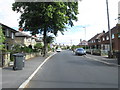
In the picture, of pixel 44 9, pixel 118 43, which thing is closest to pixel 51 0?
pixel 44 9

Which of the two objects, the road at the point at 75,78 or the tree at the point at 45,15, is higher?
the tree at the point at 45,15

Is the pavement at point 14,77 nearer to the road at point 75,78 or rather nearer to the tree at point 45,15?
the road at point 75,78

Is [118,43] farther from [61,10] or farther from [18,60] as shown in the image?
[18,60]

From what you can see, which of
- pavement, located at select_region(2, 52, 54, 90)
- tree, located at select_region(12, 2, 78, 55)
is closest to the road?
pavement, located at select_region(2, 52, 54, 90)

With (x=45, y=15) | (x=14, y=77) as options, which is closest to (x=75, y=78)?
(x=14, y=77)

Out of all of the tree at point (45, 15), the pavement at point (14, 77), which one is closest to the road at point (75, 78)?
the pavement at point (14, 77)

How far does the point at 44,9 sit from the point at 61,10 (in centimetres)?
289

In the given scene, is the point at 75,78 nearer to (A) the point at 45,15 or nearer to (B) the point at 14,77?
(B) the point at 14,77

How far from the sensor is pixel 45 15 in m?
31.5

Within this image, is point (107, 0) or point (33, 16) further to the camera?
point (33, 16)

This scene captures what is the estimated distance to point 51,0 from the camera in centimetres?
3189

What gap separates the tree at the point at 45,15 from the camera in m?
31.9

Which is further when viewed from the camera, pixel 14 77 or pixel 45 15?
pixel 45 15

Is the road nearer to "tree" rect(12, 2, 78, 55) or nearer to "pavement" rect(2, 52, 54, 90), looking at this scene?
"pavement" rect(2, 52, 54, 90)
